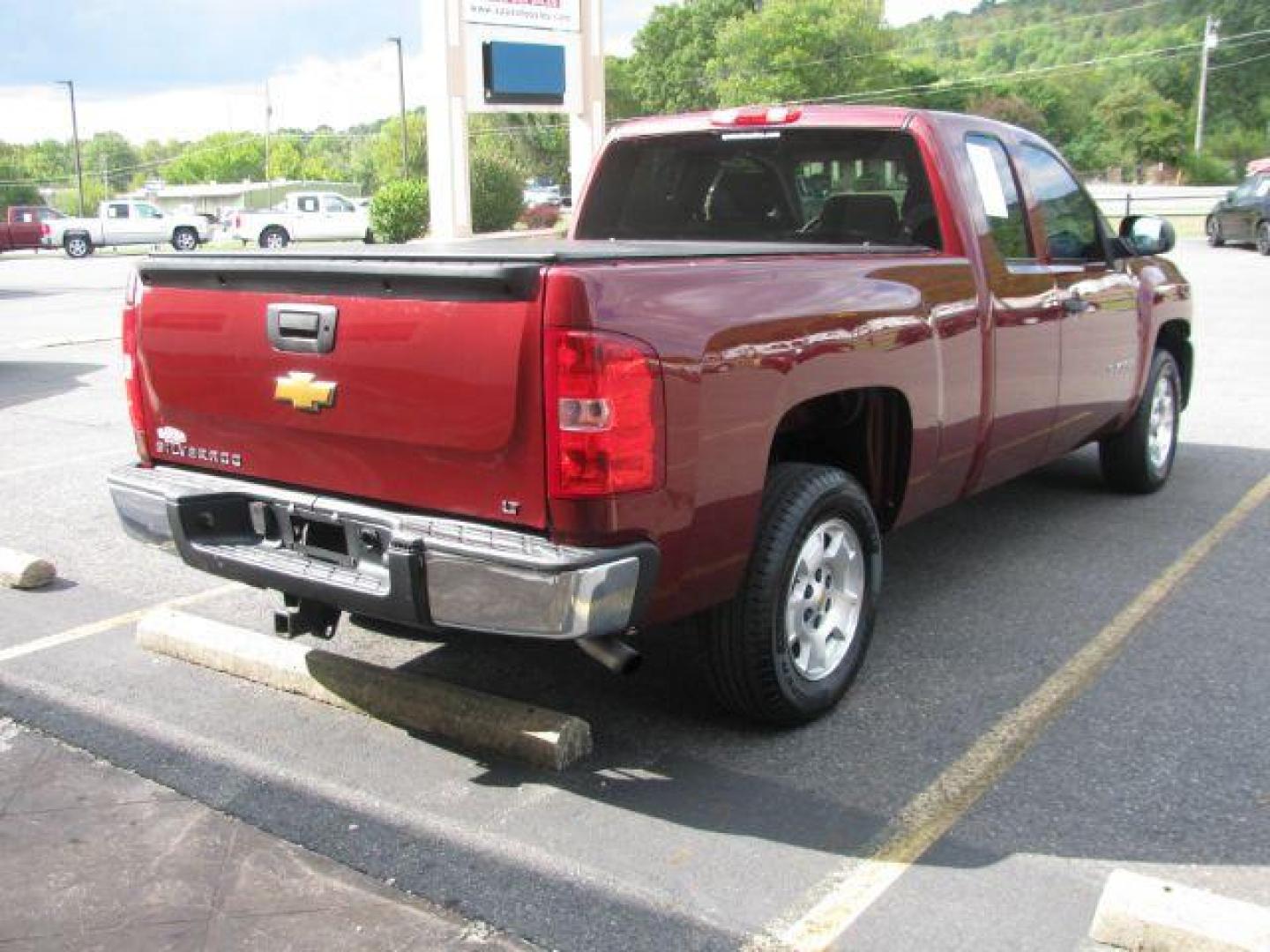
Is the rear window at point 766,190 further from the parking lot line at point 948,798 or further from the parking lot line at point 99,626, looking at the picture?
the parking lot line at point 99,626

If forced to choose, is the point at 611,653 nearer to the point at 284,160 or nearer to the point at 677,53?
the point at 677,53

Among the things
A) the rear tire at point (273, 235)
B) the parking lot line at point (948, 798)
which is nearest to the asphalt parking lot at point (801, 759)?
the parking lot line at point (948, 798)

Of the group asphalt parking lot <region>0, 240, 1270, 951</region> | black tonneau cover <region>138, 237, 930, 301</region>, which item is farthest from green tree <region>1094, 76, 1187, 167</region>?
black tonneau cover <region>138, 237, 930, 301</region>

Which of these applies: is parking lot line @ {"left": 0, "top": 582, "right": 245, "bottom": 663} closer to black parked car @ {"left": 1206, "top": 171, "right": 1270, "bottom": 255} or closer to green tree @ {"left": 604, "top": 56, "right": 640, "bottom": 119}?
black parked car @ {"left": 1206, "top": 171, "right": 1270, "bottom": 255}

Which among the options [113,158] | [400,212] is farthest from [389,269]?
[113,158]

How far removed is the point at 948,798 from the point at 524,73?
18289 millimetres

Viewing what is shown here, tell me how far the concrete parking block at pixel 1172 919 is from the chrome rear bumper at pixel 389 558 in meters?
1.27

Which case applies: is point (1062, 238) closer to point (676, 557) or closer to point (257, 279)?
point (676, 557)

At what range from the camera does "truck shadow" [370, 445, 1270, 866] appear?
10.9 feet

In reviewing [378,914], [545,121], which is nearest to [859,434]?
[378,914]

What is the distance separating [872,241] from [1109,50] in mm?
125265

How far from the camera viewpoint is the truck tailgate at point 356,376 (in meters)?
3.08

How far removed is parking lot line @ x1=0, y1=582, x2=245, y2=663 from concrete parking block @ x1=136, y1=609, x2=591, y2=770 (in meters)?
0.31

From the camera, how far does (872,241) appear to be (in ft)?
16.6
